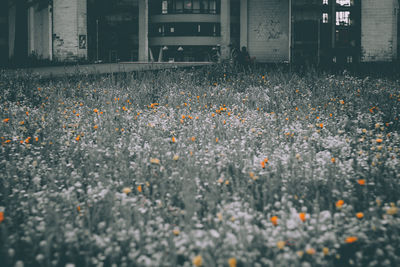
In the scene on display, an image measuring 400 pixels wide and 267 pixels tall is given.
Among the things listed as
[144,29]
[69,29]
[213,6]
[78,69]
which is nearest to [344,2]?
[213,6]

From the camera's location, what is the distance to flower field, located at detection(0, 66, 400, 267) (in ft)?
6.31

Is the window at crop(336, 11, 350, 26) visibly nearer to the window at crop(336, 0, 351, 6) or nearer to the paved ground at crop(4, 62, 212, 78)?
the window at crop(336, 0, 351, 6)

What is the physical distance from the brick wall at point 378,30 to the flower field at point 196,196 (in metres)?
19.1

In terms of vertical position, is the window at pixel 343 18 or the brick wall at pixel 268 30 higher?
the window at pixel 343 18

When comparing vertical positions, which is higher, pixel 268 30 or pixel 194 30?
pixel 194 30

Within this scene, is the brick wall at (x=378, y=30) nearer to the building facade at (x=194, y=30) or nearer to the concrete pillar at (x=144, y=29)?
the building facade at (x=194, y=30)

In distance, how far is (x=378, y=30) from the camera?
72.6ft

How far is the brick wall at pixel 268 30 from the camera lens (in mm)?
28094

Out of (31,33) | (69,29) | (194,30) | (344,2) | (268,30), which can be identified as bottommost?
(69,29)

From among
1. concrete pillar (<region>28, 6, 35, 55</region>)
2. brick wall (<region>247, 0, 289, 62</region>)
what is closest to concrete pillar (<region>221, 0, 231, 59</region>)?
brick wall (<region>247, 0, 289, 62</region>)

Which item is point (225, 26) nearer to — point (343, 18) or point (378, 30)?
point (378, 30)

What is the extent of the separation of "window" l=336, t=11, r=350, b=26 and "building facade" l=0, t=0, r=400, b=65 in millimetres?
166

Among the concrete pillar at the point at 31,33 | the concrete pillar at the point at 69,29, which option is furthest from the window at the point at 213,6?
the concrete pillar at the point at 69,29

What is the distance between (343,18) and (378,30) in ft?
161
